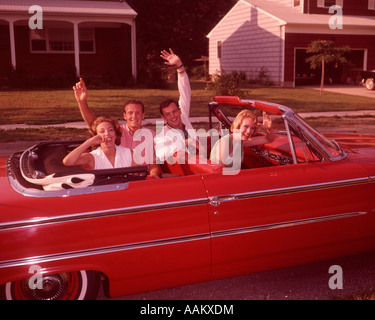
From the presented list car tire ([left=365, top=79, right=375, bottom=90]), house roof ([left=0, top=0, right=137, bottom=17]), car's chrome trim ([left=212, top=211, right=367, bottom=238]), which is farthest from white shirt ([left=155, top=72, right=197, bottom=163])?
car tire ([left=365, top=79, right=375, bottom=90])

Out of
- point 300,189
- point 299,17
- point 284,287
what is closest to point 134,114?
point 300,189

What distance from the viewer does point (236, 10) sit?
1288 inches

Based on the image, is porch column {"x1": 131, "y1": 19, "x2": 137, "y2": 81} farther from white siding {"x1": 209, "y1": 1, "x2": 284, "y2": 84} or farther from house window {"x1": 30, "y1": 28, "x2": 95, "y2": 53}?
white siding {"x1": 209, "y1": 1, "x2": 284, "y2": 84}

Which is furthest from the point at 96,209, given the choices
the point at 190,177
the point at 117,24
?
the point at 117,24

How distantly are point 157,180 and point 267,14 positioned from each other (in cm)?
2708

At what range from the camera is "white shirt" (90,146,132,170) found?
11.8 ft

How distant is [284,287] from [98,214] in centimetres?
169

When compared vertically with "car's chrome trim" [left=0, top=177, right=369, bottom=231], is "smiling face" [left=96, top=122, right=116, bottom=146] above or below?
above

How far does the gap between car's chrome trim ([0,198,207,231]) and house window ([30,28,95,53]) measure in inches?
939

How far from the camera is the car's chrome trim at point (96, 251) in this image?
2.74 meters

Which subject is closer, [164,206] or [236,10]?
[164,206]

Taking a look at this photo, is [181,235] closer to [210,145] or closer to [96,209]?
[96,209]
